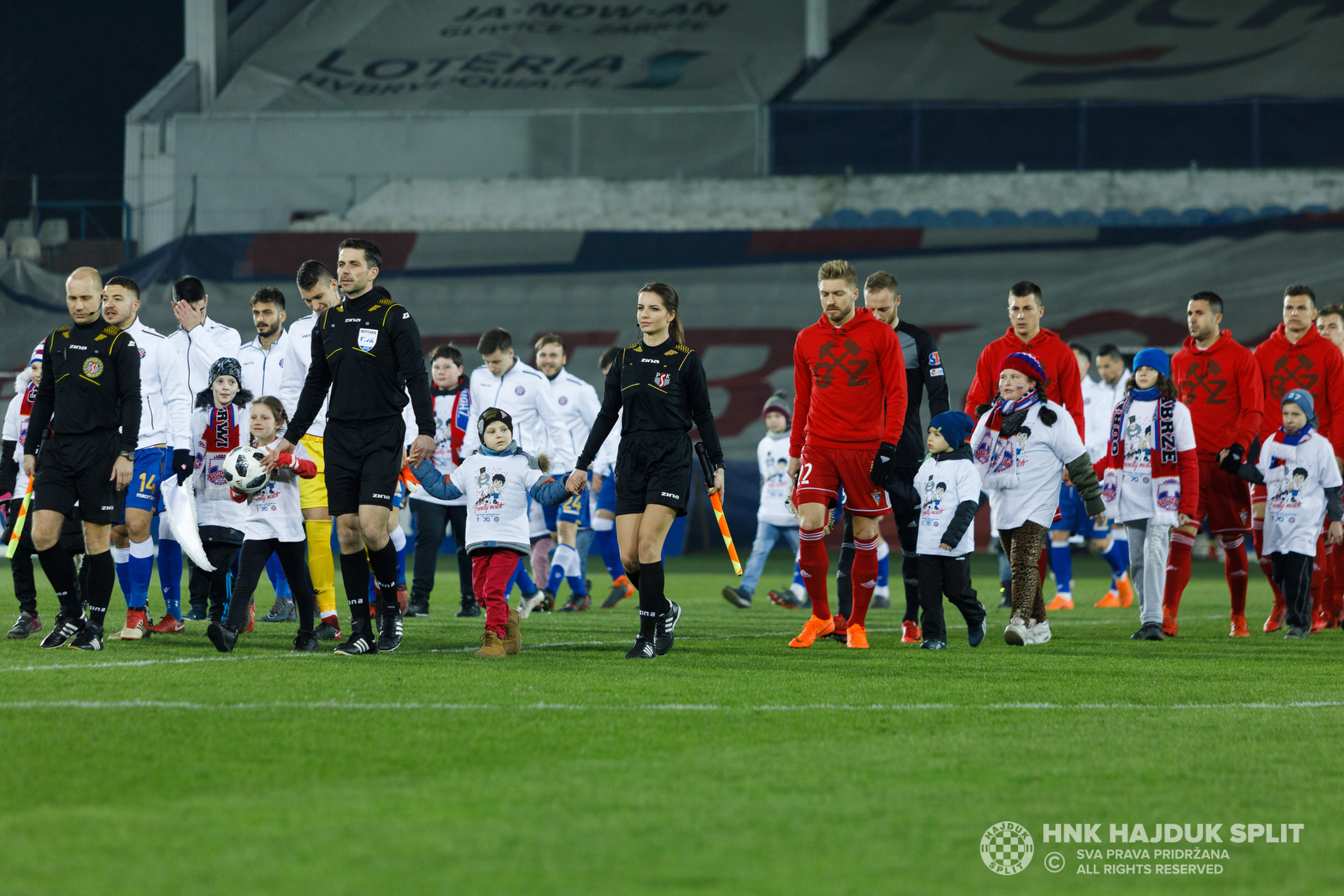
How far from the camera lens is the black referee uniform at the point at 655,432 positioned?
26.0 feet

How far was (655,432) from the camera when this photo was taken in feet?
26.1

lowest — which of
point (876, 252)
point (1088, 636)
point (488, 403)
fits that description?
point (1088, 636)

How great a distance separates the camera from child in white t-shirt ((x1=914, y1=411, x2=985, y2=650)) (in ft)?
28.2

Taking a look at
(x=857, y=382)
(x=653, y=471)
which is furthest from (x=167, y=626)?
(x=857, y=382)

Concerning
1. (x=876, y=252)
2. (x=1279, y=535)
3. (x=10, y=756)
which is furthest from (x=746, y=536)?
(x=10, y=756)

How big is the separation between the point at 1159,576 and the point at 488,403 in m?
5.60

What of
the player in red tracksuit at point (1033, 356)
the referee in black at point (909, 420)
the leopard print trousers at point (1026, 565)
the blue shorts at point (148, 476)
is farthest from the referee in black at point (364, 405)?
the player in red tracksuit at point (1033, 356)

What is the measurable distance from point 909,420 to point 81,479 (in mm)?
4935

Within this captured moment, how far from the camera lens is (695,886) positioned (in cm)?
337

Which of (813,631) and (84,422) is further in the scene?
(813,631)

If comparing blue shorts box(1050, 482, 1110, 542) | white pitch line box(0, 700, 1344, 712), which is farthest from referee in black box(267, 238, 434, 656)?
blue shorts box(1050, 482, 1110, 542)

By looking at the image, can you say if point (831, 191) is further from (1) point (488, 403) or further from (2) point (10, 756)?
(2) point (10, 756)

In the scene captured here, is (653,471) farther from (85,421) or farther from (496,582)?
(85,421)

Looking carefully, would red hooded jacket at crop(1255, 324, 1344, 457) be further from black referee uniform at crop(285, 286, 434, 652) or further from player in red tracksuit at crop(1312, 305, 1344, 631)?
black referee uniform at crop(285, 286, 434, 652)
